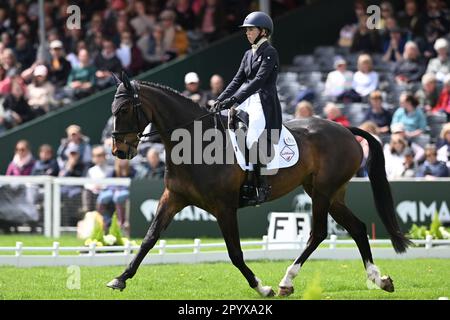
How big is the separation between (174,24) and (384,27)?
14.8 ft

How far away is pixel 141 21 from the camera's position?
22.9 metres

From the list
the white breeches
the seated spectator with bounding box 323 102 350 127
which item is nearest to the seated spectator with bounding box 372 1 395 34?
the seated spectator with bounding box 323 102 350 127

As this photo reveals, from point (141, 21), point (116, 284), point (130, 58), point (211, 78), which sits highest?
point (141, 21)

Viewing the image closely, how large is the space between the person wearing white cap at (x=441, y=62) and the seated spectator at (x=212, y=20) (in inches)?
204

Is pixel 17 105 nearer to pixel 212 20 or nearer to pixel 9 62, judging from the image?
pixel 9 62

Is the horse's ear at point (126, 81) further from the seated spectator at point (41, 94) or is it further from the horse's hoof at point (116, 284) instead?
the seated spectator at point (41, 94)

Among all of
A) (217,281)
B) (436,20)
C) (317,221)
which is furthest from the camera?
(436,20)

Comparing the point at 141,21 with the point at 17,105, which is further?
the point at 141,21

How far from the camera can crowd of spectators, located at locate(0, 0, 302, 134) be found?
855 inches

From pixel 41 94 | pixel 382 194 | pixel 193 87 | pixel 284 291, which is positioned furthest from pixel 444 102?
pixel 284 291

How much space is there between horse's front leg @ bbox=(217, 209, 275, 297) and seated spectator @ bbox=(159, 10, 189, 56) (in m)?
12.0

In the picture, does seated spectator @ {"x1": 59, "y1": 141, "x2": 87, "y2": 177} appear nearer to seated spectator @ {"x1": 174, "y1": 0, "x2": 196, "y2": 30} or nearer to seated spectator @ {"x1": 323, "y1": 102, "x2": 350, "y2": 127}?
seated spectator @ {"x1": 323, "y1": 102, "x2": 350, "y2": 127}

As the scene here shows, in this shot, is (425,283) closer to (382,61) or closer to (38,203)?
(38,203)

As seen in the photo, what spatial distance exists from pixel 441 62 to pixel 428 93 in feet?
2.89
